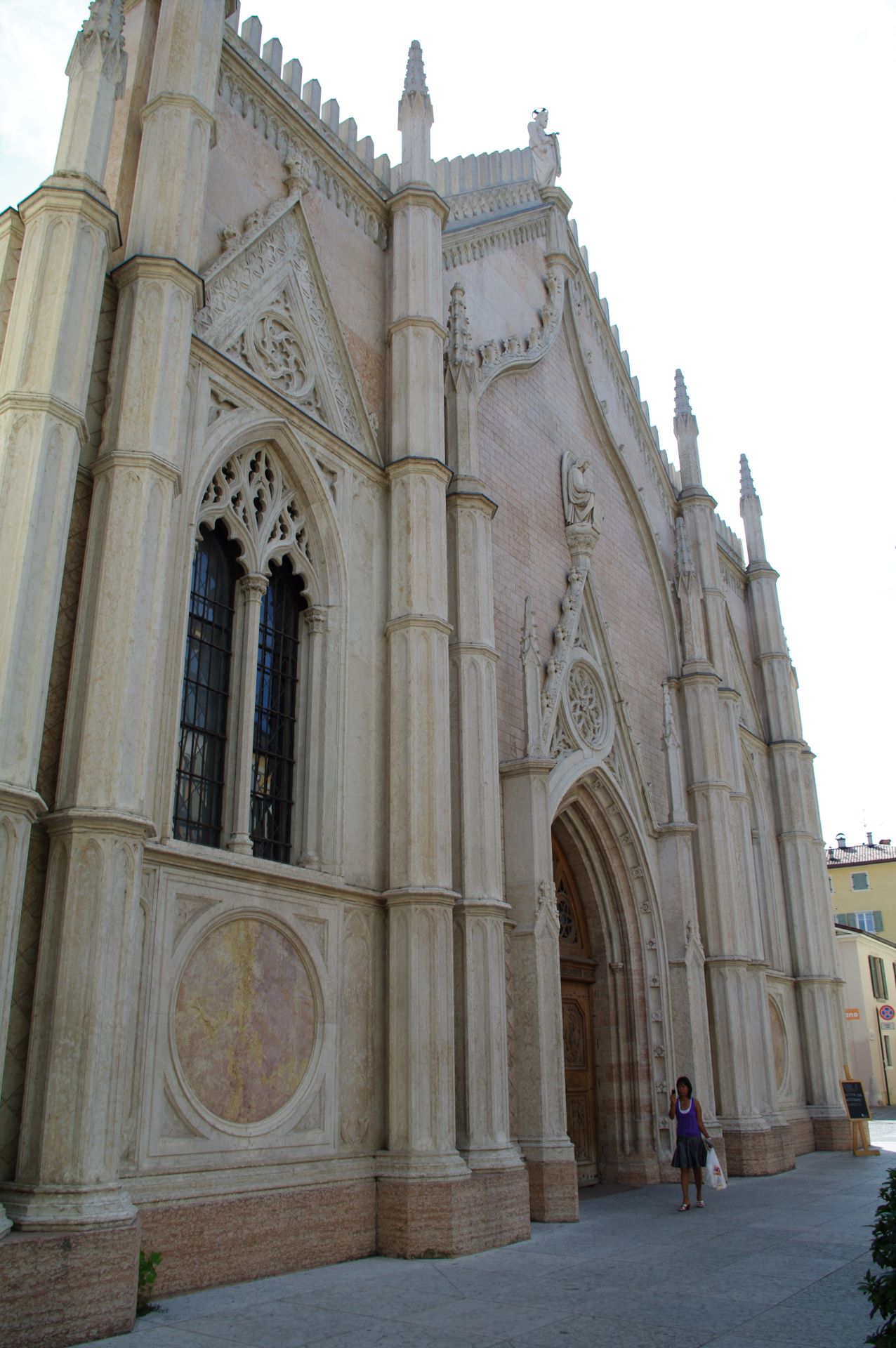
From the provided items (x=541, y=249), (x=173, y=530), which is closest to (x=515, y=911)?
(x=173, y=530)

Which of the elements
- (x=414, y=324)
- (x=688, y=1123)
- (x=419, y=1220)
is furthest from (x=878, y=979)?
(x=419, y=1220)

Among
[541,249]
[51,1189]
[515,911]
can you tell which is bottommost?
[51,1189]

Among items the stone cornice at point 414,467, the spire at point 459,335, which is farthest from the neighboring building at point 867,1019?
the stone cornice at point 414,467

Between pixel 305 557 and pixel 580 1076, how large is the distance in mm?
9495

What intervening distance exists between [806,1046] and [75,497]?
21106 millimetres

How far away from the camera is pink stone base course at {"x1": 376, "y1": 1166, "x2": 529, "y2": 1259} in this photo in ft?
36.8

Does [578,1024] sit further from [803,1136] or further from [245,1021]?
[803,1136]

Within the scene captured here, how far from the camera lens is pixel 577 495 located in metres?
19.3

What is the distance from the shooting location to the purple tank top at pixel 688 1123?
1473 centimetres

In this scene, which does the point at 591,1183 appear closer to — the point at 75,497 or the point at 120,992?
the point at 120,992

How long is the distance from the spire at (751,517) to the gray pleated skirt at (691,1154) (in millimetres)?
17249

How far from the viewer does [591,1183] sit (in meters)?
17.2

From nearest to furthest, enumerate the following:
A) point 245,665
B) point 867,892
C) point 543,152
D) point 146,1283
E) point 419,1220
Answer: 1. point 146,1283
2. point 419,1220
3. point 245,665
4. point 543,152
5. point 867,892

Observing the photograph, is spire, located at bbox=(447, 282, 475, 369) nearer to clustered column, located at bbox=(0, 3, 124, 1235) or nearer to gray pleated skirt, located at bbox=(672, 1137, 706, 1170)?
clustered column, located at bbox=(0, 3, 124, 1235)
